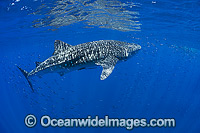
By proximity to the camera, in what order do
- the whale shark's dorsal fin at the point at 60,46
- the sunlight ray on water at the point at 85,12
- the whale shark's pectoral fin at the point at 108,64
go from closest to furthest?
1. the whale shark's pectoral fin at the point at 108,64
2. the whale shark's dorsal fin at the point at 60,46
3. the sunlight ray on water at the point at 85,12

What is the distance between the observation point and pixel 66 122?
30.9ft

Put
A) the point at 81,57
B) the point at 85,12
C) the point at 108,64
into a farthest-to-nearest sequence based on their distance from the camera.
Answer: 1. the point at 85,12
2. the point at 81,57
3. the point at 108,64

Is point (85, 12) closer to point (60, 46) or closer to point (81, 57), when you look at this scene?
point (60, 46)

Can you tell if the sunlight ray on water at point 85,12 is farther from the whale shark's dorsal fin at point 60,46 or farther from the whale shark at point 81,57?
the whale shark at point 81,57

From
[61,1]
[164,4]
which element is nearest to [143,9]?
[164,4]

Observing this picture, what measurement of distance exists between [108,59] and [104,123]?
18.7 ft

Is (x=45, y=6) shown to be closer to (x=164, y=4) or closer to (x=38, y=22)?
(x=38, y=22)

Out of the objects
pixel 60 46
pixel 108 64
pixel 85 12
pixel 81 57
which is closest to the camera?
pixel 108 64

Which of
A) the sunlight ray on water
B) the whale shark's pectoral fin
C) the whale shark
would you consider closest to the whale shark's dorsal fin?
the whale shark

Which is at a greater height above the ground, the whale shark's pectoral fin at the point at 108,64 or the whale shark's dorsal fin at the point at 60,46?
the whale shark's dorsal fin at the point at 60,46

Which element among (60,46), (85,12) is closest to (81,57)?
(60,46)

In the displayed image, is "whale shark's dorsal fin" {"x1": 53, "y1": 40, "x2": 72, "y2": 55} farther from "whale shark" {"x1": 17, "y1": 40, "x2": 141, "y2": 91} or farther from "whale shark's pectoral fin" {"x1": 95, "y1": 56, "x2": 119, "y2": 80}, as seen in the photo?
"whale shark's pectoral fin" {"x1": 95, "y1": 56, "x2": 119, "y2": 80}

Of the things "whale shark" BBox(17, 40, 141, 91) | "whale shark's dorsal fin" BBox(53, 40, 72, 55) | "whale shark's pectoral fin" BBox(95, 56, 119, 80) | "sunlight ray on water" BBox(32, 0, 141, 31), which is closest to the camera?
"whale shark's pectoral fin" BBox(95, 56, 119, 80)

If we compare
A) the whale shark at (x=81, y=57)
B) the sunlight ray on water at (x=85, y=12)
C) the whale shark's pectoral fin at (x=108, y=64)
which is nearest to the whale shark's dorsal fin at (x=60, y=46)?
the whale shark at (x=81, y=57)
